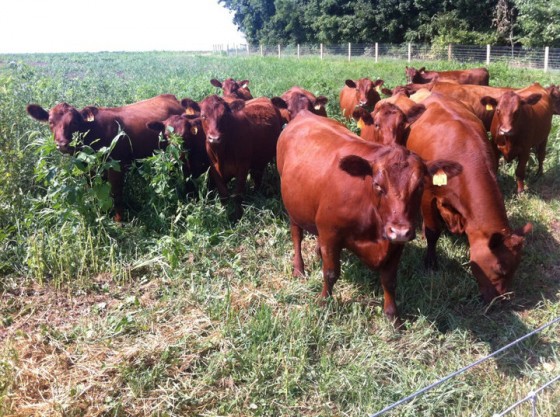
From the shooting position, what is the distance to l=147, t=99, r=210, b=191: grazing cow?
653cm

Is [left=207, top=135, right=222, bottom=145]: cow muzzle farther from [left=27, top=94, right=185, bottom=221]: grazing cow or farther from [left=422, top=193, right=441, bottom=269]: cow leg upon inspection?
[left=422, top=193, right=441, bottom=269]: cow leg

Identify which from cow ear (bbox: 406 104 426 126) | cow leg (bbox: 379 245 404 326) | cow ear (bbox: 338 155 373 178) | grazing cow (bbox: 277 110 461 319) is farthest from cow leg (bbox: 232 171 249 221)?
cow ear (bbox: 338 155 373 178)

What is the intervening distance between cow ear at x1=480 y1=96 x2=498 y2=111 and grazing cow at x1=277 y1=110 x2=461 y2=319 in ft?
11.7

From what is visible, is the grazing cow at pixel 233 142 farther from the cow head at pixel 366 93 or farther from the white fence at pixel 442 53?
the white fence at pixel 442 53

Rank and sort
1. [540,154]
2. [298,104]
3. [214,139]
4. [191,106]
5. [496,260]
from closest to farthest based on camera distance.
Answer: [496,260], [214,139], [191,106], [298,104], [540,154]

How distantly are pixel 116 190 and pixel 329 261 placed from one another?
11.1 ft

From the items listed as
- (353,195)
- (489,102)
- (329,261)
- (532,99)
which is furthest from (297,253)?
(532,99)

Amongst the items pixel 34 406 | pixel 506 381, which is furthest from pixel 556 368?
pixel 34 406

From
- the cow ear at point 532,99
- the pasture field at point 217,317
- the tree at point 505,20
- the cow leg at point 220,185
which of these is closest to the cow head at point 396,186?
the pasture field at point 217,317

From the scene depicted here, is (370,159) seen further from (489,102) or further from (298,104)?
(489,102)

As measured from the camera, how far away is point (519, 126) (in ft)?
22.9

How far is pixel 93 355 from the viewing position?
357 centimetres

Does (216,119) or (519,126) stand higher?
(216,119)

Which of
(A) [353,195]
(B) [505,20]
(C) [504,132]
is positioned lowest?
(A) [353,195]
